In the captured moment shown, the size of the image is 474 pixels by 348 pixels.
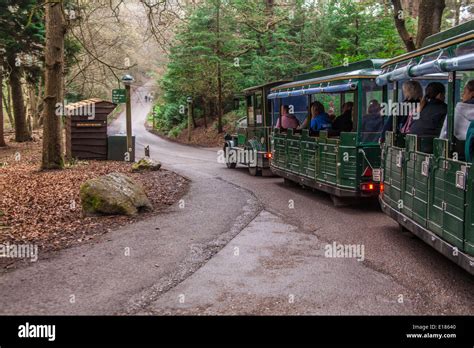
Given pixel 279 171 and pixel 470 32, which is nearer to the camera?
pixel 470 32

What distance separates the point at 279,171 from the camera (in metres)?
16.0

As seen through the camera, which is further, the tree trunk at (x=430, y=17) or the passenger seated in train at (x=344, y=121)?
the tree trunk at (x=430, y=17)

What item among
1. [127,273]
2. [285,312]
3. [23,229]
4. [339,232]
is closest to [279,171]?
[339,232]

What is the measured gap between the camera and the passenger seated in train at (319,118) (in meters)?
13.3

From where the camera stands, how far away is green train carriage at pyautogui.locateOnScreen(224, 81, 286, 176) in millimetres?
18281

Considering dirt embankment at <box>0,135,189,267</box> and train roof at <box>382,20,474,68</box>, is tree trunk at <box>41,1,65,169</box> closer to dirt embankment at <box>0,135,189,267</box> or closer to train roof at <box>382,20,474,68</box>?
dirt embankment at <box>0,135,189,267</box>

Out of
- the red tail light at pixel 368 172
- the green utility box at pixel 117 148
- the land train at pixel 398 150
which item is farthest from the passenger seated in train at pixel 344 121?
the green utility box at pixel 117 148

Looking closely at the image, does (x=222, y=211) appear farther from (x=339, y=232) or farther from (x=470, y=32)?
(x=470, y=32)

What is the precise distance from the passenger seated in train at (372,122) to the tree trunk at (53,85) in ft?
35.6

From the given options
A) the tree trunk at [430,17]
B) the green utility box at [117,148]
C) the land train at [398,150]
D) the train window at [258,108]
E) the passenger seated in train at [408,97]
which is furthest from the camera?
the green utility box at [117,148]

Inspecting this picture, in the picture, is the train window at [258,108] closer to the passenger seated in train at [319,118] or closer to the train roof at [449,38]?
the passenger seated in train at [319,118]

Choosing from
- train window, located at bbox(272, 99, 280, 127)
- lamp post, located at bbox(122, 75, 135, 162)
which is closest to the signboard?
lamp post, located at bbox(122, 75, 135, 162)

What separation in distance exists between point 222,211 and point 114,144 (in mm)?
13150

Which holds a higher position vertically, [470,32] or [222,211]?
[470,32]
